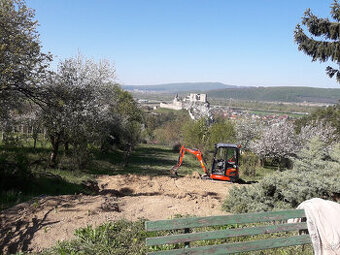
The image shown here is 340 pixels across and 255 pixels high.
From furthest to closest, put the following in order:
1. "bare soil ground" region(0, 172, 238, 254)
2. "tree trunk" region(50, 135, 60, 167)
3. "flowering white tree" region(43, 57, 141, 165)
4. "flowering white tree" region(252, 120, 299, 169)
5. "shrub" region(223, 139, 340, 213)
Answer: "flowering white tree" region(252, 120, 299, 169) → "tree trunk" region(50, 135, 60, 167) → "flowering white tree" region(43, 57, 141, 165) → "shrub" region(223, 139, 340, 213) → "bare soil ground" region(0, 172, 238, 254)

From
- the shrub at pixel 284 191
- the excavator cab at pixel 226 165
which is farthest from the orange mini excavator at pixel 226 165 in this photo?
the shrub at pixel 284 191

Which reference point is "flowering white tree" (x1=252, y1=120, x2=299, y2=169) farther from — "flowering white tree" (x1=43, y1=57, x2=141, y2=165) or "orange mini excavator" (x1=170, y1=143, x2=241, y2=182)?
"flowering white tree" (x1=43, y1=57, x2=141, y2=165)

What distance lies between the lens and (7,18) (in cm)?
971

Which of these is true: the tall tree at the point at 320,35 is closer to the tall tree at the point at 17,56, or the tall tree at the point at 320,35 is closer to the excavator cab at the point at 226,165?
the excavator cab at the point at 226,165

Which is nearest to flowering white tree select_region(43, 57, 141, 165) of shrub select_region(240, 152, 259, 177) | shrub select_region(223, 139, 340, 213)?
shrub select_region(223, 139, 340, 213)

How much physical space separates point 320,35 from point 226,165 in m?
9.42

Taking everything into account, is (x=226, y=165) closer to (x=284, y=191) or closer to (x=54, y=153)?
(x=284, y=191)

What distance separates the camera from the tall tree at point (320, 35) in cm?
1456

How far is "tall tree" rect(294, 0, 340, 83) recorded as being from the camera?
14562 millimetres

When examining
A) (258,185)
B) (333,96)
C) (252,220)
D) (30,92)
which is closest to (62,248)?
(252,220)

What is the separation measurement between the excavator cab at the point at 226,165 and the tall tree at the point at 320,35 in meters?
7.48

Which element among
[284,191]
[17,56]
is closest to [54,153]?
[17,56]

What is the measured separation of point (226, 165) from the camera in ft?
44.9

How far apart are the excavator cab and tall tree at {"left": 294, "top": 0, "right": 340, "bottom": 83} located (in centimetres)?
748
